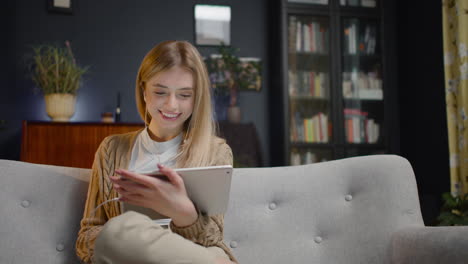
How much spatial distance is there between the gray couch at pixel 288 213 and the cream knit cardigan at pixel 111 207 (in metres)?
0.14

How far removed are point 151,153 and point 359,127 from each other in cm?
297

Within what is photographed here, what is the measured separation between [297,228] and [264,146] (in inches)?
107

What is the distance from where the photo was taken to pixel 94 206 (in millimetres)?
1327

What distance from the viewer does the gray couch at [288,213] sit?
4.51 feet

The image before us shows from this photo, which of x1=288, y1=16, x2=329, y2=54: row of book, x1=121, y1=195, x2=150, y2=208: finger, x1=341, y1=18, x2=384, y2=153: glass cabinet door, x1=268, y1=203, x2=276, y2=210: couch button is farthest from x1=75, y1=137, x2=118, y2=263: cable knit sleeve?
x1=341, y1=18, x2=384, y2=153: glass cabinet door

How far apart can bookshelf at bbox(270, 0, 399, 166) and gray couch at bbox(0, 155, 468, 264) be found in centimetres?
234

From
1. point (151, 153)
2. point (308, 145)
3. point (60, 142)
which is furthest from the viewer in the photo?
point (308, 145)

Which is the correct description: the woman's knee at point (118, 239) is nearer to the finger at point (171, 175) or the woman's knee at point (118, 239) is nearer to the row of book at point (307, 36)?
the finger at point (171, 175)

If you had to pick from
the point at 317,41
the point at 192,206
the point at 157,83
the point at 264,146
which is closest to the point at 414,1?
the point at 317,41

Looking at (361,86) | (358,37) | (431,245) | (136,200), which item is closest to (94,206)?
(136,200)

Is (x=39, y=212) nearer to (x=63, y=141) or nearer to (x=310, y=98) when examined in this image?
(x=63, y=141)

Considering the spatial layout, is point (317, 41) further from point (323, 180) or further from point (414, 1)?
point (323, 180)

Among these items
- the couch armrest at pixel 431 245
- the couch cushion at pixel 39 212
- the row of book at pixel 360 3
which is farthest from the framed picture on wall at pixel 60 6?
the couch armrest at pixel 431 245

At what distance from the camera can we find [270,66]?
4203 millimetres
